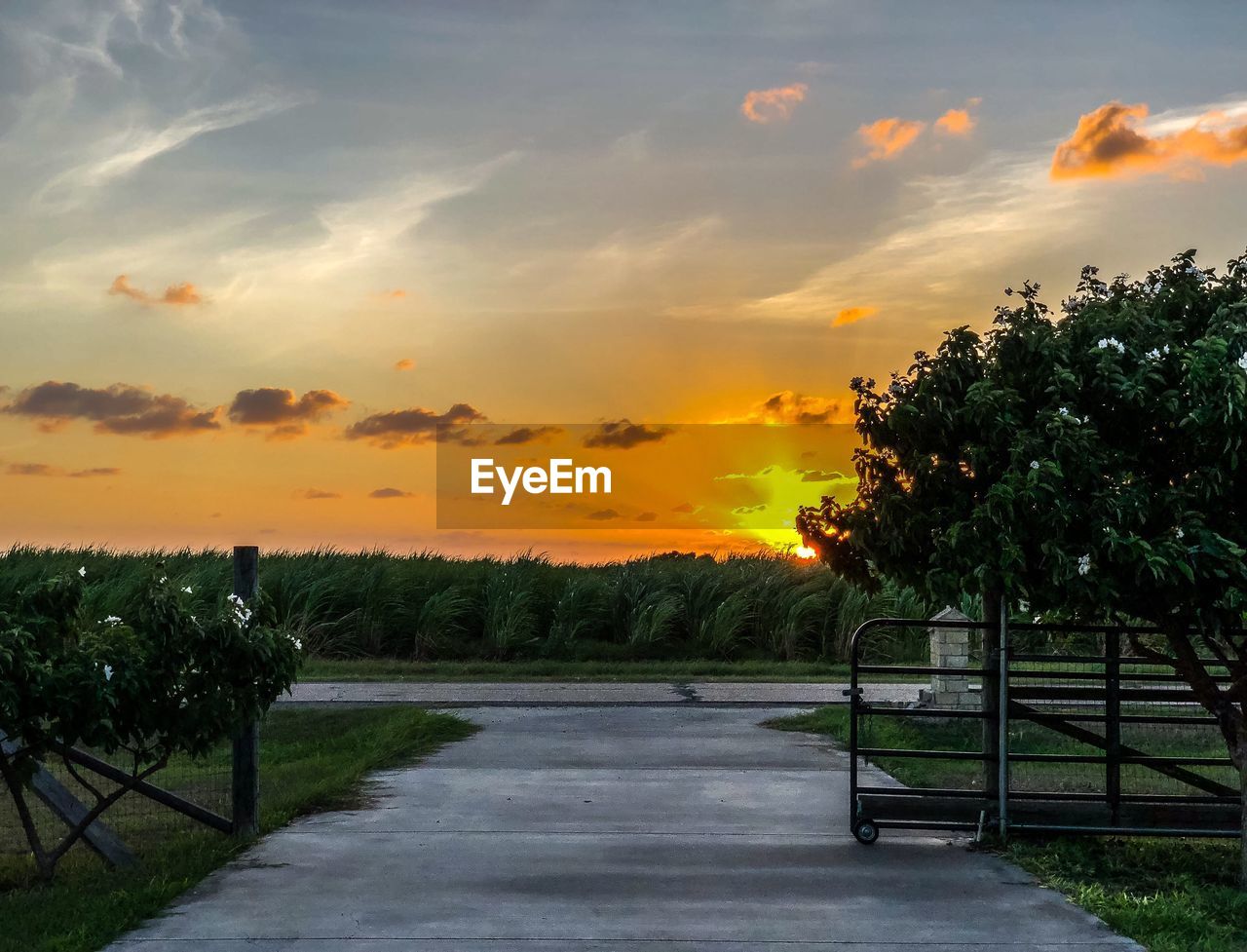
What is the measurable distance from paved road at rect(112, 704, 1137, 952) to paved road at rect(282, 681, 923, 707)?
22.3ft

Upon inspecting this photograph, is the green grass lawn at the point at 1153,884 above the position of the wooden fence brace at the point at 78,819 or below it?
below

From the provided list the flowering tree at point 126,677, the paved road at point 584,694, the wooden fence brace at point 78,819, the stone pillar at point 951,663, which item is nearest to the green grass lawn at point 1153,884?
the flowering tree at point 126,677

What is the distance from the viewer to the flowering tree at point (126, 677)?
358 inches

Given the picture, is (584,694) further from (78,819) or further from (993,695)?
(78,819)

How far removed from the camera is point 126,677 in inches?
364

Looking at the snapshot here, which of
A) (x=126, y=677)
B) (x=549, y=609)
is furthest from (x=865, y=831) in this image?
(x=549, y=609)

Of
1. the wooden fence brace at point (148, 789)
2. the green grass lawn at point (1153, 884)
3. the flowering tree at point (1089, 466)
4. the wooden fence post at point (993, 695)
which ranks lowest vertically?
the green grass lawn at point (1153, 884)

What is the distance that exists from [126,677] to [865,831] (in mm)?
5405

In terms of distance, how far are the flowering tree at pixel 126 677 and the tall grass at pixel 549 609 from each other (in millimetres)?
18366

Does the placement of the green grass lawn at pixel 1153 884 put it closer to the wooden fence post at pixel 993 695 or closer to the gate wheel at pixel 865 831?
the wooden fence post at pixel 993 695

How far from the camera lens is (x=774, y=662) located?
2778cm

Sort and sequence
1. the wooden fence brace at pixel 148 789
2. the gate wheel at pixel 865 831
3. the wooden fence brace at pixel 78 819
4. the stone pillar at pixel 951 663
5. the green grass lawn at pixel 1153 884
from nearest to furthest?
the green grass lawn at pixel 1153 884
the wooden fence brace at pixel 148 789
the wooden fence brace at pixel 78 819
the gate wheel at pixel 865 831
the stone pillar at pixel 951 663

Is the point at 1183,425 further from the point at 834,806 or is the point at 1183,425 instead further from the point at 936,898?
the point at 834,806

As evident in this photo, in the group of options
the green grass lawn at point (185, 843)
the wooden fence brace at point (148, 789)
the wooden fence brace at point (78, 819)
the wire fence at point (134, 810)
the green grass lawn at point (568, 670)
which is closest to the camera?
the green grass lawn at point (185, 843)
